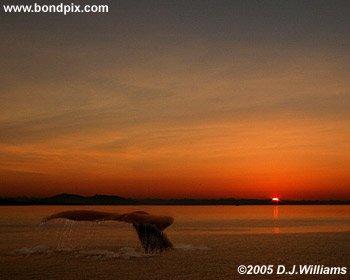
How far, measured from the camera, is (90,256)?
30.4 m

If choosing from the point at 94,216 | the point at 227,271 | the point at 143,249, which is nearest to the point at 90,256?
the point at 94,216

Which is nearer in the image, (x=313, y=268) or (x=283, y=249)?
(x=313, y=268)

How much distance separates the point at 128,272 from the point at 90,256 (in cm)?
681

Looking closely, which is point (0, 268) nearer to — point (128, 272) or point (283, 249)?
point (128, 272)

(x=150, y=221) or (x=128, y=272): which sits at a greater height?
(x=150, y=221)

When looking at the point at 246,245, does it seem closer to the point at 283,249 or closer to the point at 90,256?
the point at 283,249

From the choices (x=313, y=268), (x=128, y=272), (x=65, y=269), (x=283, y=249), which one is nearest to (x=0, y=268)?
(x=65, y=269)

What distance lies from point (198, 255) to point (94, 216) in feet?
19.2

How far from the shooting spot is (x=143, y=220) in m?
31.8

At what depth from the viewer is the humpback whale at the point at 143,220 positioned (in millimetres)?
30562

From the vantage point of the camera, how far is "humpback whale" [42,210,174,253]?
3056cm

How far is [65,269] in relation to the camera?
81.6ft

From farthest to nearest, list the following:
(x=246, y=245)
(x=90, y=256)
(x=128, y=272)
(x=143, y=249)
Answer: (x=246, y=245), (x=143, y=249), (x=90, y=256), (x=128, y=272)

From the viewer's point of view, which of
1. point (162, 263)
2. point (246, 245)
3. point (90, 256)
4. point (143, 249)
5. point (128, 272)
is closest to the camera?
point (128, 272)
